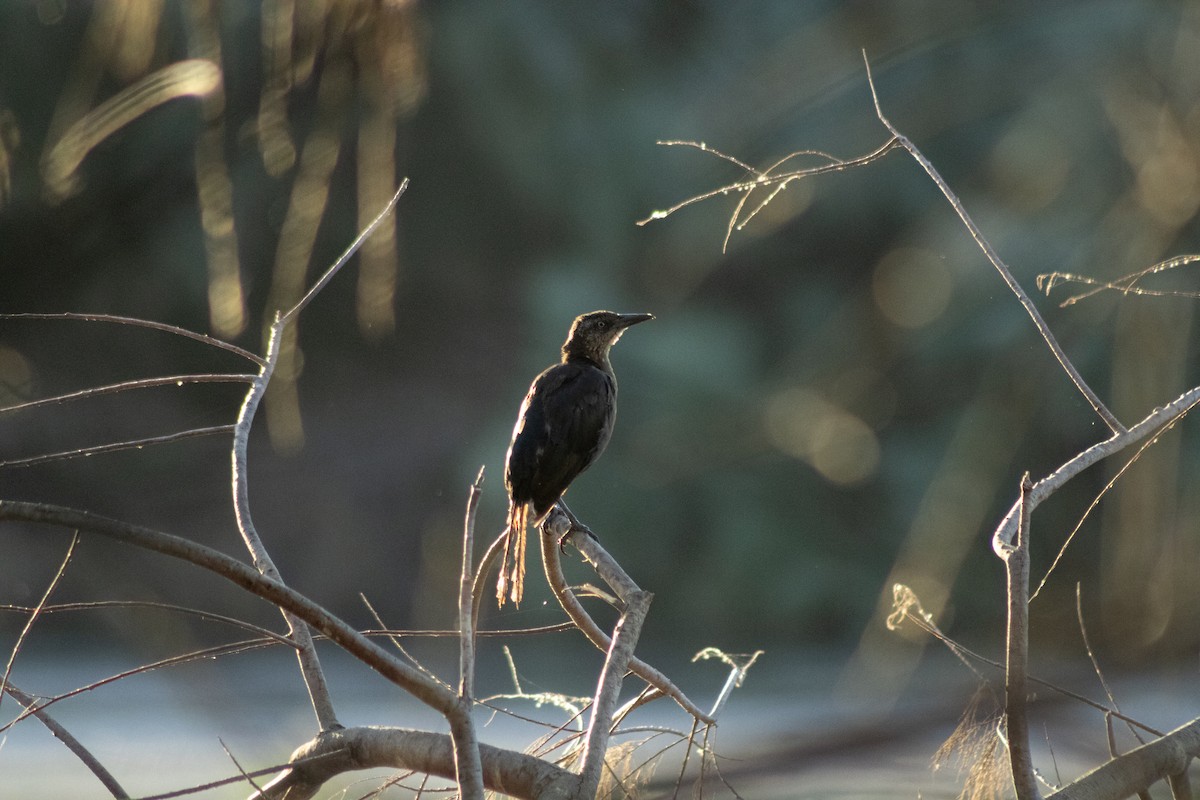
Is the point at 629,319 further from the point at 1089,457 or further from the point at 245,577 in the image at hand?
the point at 245,577

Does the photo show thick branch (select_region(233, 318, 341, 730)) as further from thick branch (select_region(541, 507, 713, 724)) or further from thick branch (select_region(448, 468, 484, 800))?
thick branch (select_region(448, 468, 484, 800))

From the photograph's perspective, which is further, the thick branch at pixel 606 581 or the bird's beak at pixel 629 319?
the bird's beak at pixel 629 319

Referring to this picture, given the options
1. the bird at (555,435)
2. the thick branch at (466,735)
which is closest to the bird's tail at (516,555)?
the bird at (555,435)

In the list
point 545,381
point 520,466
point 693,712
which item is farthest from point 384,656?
point 545,381

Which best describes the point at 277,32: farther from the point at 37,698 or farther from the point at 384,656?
the point at 37,698

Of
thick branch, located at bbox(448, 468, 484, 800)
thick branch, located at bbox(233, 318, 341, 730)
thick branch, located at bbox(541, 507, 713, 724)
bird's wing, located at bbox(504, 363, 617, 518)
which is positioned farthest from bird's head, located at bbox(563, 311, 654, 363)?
thick branch, located at bbox(448, 468, 484, 800)

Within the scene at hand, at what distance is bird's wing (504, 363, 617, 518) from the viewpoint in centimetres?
189

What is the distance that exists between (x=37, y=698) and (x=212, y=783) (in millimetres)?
337

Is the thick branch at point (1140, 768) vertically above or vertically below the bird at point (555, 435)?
below

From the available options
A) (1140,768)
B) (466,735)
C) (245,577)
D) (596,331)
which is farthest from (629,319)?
(245,577)

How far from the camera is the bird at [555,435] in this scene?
73.2 inches

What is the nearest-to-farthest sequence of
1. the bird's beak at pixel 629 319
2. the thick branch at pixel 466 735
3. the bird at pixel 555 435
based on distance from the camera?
the thick branch at pixel 466 735 → the bird at pixel 555 435 → the bird's beak at pixel 629 319

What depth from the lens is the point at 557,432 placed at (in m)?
2.01

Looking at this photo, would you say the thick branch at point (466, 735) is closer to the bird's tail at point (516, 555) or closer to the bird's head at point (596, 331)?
the bird's tail at point (516, 555)
